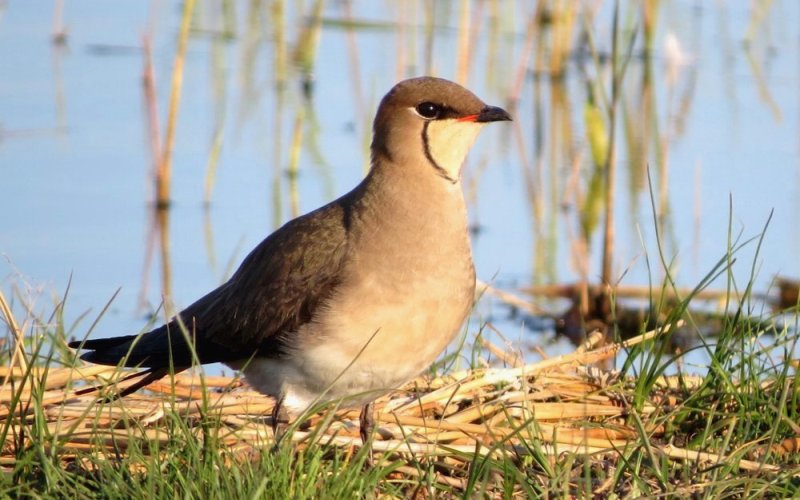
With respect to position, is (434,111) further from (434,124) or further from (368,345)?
(368,345)

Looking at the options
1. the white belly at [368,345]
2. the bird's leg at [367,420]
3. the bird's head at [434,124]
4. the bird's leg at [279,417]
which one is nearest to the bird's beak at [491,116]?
the bird's head at [434,124]

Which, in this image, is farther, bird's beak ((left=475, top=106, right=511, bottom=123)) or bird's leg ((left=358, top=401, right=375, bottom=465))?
bird's beak ((left=475, top=106, right=511, bottom=123))

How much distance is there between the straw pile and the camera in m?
4.29

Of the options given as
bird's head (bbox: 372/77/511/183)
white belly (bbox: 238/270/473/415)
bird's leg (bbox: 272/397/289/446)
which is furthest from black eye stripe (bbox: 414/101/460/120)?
bird's leg (bbox: 272/397/289/446)

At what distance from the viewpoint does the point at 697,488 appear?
399 centimetres

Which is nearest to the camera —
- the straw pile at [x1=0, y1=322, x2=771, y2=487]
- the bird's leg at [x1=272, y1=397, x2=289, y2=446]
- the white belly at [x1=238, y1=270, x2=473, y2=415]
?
the straw pile at [x1=0, y1=322, x2=771, y2=487]

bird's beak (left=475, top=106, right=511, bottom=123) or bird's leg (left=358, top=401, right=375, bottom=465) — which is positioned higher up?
bird's beak (left=475, top=106, right=511, bottom=123)

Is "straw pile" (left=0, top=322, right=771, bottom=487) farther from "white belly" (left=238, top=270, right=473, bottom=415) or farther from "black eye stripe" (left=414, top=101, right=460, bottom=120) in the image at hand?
"black eye stripe" (left=414, top=101, right=460, bottom=120)

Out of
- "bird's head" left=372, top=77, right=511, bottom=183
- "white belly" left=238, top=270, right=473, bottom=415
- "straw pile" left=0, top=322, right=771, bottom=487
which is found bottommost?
"straw pile" left=0, top=322, right=771, bottom=487

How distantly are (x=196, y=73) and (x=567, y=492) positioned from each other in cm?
735

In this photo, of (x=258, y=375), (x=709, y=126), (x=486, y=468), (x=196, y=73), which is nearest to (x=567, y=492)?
(x=486, y=468)

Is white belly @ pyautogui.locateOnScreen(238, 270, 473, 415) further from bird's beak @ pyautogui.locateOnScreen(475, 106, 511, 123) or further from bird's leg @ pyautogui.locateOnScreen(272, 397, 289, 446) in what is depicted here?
bird's beak @ pyautogui.locateOnScreen(475, 106, 511, 123)

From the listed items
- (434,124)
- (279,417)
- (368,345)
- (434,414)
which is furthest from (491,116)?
(279,417)

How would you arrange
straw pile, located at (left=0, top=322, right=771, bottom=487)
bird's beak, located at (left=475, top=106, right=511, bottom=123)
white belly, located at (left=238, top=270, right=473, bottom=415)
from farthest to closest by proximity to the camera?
bird's beak, located at (left=475, top=106, right=511, bottom=123), white belly, located at (left=238, top=270, right=473, bottom=415), straw pile, located at (left=0, top=322, right=771, bottom=487)
